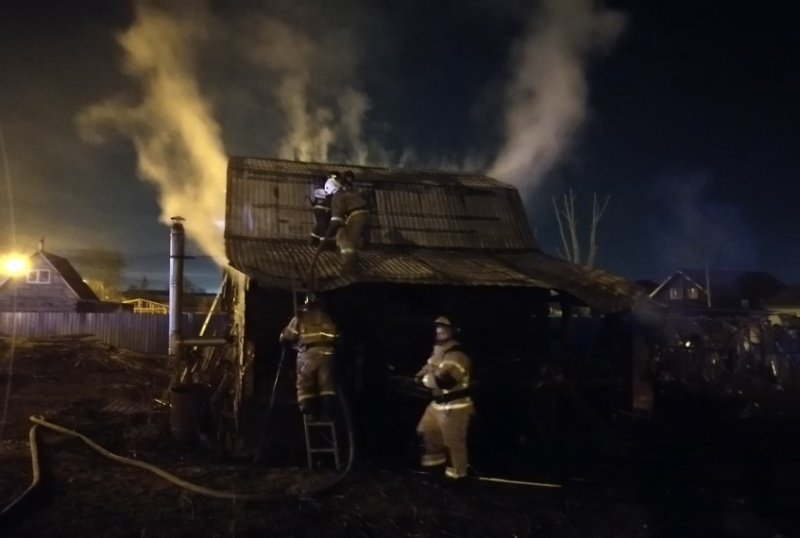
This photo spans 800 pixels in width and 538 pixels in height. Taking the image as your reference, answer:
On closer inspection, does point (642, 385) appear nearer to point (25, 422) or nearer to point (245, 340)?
point (245, 340)

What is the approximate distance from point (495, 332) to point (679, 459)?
383 centimetres

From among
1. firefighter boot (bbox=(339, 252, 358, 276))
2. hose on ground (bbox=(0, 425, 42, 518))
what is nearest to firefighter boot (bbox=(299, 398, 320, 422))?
firefighter boot (bbox=(339, 252, 358, 276))

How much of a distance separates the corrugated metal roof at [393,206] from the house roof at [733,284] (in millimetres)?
42990

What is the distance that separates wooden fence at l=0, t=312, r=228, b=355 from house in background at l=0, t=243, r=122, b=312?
14145mm

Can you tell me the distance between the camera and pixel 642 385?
11.6m

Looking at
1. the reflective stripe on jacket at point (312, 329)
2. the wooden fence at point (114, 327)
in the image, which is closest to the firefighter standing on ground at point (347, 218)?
the reflective stripe on jacket at point (312, 329)

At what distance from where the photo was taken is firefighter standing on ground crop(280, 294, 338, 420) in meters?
8.72

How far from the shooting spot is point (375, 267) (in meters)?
10.6

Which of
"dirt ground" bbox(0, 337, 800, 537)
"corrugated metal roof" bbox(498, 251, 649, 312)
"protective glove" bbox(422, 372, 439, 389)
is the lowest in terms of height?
"dirt ground" bbox(0, 337, 800, 537)

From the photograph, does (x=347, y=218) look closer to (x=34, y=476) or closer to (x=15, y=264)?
(x=34, y=476)

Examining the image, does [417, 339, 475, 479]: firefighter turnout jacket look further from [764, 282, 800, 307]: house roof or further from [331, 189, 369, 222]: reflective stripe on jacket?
[764, 282, 800, 307]: house roof

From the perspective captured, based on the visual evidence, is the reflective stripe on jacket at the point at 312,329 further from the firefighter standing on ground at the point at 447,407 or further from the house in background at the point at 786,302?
the house in background at the point at 786,302

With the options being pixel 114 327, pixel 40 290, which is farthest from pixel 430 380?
pixel 40 290

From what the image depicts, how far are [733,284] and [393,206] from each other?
5351 centimetres
